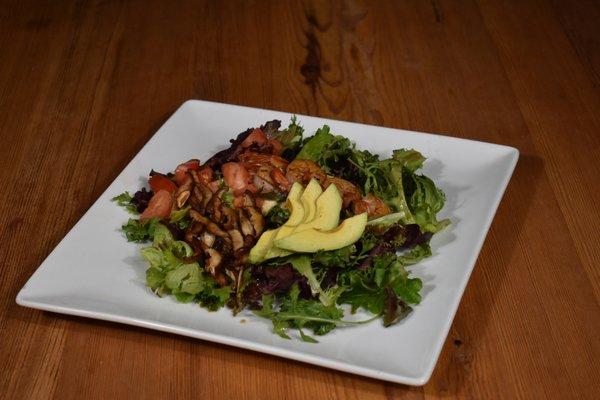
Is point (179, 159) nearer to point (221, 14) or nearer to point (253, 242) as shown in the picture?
point (253, 242)

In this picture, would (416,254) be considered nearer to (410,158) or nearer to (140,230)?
(410,158)

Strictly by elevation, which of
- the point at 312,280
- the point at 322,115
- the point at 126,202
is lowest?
the point at 322,115

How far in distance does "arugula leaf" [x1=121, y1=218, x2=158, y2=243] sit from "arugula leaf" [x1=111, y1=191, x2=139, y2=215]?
9 centimetres

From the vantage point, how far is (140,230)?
2.13 m

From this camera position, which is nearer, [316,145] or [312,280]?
[312,280]

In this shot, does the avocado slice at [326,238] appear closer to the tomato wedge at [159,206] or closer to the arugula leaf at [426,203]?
the arugula leaf at [426,203]

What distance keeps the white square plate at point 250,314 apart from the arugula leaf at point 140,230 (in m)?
0.02

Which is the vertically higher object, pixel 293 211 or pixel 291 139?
pixel 293 211

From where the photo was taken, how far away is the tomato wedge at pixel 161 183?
7.43 feet

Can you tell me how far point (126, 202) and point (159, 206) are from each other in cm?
13

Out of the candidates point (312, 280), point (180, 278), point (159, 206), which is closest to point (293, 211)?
point (312, 280)

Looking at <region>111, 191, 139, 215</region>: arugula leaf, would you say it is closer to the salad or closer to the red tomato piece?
the salad

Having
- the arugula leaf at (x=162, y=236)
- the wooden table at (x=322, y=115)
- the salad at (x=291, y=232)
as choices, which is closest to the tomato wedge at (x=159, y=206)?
the salad at (x=291, y=232)

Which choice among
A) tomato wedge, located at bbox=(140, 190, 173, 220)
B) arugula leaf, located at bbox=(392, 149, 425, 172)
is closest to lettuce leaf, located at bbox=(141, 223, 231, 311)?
tomato wedge, located at bbox=(140, 190, 173, 220)
